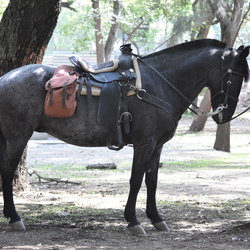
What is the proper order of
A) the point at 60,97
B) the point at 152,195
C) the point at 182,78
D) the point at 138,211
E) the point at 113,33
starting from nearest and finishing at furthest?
the point at 60,97 → the point at 182,78 → the point at 152,195 → the point at 138,211 → the point at 113,33

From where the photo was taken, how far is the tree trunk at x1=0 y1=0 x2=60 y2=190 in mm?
7473

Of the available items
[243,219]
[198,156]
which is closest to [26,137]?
[243,219]

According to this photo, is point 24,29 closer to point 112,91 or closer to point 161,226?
point 112,91

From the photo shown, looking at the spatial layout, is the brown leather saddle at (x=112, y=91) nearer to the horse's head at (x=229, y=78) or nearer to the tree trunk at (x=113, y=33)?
the horse's head at (x=229, y=78)

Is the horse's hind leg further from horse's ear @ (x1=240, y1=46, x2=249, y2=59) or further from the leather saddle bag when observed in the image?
horse's ear @ (x1=240, y1=46, x2=249, y2=59)

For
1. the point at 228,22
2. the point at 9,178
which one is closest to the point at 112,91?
the point at 9,178

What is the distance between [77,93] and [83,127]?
384 millimetres

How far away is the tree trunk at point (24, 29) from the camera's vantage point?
747 cm

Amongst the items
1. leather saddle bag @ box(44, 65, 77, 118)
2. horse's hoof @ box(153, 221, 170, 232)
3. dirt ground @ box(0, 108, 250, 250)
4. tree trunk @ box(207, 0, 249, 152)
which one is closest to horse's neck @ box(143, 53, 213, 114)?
leather saddle bag @ box(44, 65, 77, 118)

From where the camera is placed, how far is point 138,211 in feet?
23.7

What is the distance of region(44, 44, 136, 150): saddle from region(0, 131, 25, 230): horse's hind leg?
945 mm

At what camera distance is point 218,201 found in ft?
26.9

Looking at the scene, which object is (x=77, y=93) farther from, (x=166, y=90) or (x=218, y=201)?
(x=218, y=201)

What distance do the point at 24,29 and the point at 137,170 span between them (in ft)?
9.71
